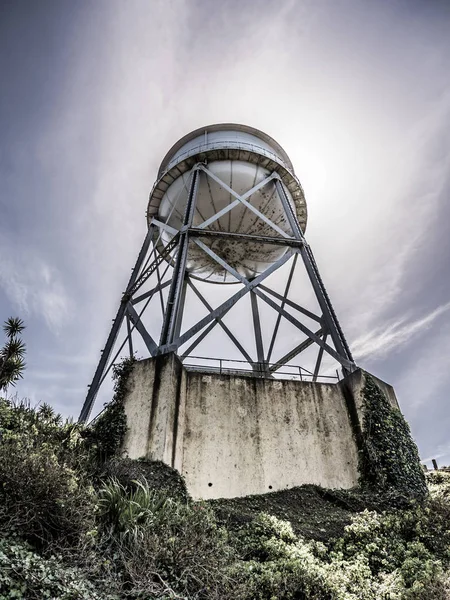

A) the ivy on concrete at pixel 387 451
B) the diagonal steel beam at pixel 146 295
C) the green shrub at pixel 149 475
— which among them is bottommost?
the green shrub at pixel 149 475

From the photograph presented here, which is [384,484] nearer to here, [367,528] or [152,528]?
[367,528]

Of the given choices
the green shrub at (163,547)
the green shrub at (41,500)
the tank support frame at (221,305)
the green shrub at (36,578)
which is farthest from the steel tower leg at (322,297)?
the green shrub at (36,578)

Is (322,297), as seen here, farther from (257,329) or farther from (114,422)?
(114,422)

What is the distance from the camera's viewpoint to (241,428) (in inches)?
354

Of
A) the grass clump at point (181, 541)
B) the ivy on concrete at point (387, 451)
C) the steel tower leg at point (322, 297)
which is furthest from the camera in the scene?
the steel tower leg at point (322, 297)

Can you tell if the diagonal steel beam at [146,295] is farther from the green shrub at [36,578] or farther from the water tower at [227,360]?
the green shrub at [36,578]

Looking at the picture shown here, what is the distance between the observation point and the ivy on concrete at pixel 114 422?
836 cm

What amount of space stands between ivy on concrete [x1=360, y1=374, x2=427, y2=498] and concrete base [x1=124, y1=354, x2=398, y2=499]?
26cm

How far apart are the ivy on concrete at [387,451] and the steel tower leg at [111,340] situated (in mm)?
7323

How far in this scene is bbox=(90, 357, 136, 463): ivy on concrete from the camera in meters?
8.36

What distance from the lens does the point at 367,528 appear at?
666 cm

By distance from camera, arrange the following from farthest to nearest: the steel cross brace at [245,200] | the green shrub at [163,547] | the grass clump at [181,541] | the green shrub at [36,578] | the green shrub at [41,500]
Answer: the steel cross brace at [245,200]
the green shrub at [41,500]
the green shrub at [163,547]
the grass clump at [181,541]
the green shrub at [36,578]

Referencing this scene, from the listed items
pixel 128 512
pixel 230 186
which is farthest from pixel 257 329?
pixel 128 512

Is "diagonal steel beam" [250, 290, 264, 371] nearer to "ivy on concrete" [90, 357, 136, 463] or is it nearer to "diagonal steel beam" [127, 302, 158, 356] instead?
"diagonal steel beam" [127, 302, 158, 356]
